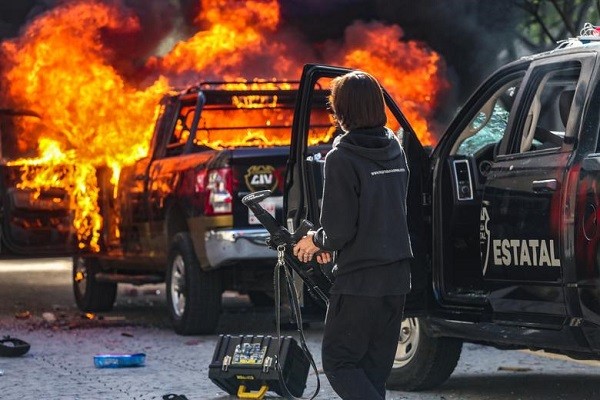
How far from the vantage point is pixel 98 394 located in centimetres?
884

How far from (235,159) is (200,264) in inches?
37.3

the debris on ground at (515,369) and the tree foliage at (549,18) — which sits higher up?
the tree foliage at (549,18)

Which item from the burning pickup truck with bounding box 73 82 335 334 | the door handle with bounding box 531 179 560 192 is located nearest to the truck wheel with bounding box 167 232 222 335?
the burning pickup truck with bounding box 73 82 335 334

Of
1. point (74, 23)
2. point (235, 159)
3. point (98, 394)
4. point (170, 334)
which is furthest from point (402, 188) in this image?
point (74, 23)

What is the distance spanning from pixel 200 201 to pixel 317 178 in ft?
12.5

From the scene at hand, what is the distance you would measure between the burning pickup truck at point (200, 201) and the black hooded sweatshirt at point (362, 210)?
5632 mm

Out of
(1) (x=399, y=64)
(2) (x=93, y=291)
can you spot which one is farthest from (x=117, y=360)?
(1) (x=399, y=64)

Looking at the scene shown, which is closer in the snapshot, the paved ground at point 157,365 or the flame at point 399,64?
the paved ground at point 157,365

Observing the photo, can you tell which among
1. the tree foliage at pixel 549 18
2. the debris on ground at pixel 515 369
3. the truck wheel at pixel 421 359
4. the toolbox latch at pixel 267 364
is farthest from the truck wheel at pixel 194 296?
the tree foliage at pixel 549 18

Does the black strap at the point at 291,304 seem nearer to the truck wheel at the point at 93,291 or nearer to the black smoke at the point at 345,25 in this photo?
the truck wheel at the point at 93,291

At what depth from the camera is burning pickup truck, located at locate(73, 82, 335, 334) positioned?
1185cm

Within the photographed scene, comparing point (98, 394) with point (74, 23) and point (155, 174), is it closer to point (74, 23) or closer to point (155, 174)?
point (155, 174)

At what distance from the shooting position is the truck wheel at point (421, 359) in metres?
8.83

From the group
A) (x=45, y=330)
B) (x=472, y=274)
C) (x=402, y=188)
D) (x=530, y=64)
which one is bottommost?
(x=45, y=330)
